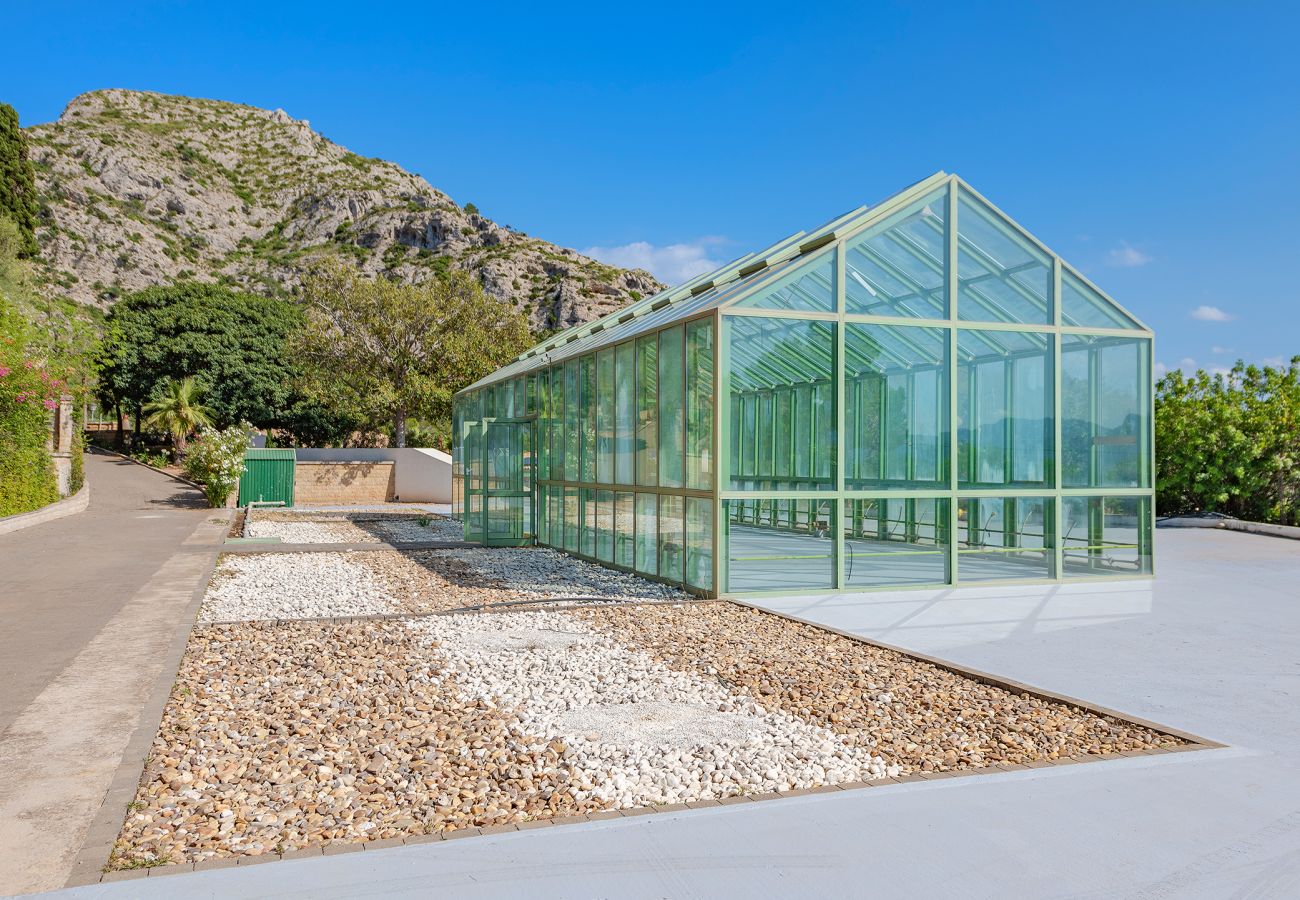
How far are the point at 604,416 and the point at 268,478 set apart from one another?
694 inches

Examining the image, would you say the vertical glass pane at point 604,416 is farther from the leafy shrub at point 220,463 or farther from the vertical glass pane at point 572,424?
the leafy shrub at point 220,463

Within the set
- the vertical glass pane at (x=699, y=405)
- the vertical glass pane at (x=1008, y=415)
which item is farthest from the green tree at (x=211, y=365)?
the vertical glass pane at (x=1008, y=415)

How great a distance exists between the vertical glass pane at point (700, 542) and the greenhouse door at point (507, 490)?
5.94 metres

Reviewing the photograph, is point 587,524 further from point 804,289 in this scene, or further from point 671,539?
point 804,289

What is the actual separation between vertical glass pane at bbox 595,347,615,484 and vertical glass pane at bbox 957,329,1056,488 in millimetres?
4179

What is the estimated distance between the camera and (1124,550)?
37.0 feet

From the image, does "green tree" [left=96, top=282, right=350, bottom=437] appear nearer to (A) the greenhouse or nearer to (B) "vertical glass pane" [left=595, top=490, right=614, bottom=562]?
(B) "vertical glass pane" [left=595, top=490, right=614, bottom=562]

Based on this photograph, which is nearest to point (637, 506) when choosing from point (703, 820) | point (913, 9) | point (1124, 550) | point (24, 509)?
point (1124, 550)

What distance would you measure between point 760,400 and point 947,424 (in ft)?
16.5

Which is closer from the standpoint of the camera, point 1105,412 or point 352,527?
point 1105,412

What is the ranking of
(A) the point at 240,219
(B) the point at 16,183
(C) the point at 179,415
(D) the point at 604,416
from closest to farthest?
1. (D) the point at 604,416
2. (B) the point at 16,183
3. (C) the point at 179,415
4. (A) the point at 240,219

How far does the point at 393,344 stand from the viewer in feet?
97.7

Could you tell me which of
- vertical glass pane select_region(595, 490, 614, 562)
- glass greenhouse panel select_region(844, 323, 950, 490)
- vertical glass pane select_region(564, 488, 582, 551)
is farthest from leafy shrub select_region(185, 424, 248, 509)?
glass greenhouse panel select_region(844, 323, 950, 490)

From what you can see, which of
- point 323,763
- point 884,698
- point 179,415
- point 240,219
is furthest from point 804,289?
point 240,219
